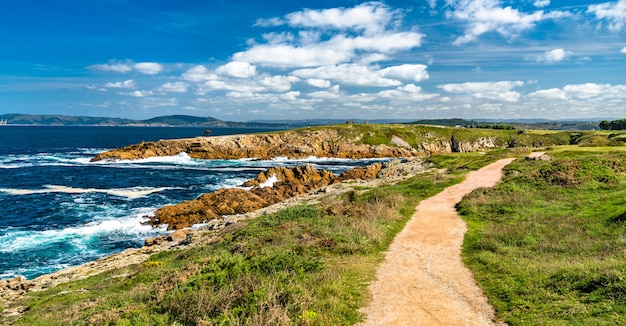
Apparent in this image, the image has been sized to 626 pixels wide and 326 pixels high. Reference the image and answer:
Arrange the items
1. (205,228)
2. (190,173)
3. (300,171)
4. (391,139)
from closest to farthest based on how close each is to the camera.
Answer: (205,228), (300,171), (190,173), (391,139)

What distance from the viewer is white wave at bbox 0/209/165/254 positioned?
31156mm

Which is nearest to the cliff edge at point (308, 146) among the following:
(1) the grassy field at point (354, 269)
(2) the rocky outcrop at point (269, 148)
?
(2) the rocky outcrop at point (269, 148)

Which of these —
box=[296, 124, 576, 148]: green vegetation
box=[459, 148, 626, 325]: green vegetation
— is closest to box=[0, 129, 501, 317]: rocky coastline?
box=[296, 124, 576, 148]: green vegetation

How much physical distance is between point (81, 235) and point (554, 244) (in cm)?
3540

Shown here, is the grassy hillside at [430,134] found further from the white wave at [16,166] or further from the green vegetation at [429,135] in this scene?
the white wave at [16,166]

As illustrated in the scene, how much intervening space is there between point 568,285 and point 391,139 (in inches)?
4153

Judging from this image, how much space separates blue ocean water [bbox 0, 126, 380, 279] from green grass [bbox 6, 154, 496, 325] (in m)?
10.8

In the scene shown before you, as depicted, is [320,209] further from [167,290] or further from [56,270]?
[56,270]

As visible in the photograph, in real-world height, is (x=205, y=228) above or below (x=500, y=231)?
below

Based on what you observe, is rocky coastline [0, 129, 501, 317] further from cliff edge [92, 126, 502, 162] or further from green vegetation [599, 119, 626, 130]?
green vegetation [599, 119, 626, 130]

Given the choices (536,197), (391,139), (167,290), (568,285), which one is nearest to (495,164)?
(536,197)

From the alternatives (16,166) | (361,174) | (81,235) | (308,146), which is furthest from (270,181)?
(16,166)

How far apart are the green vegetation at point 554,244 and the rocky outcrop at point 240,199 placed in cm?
2313

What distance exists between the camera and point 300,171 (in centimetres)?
5959
